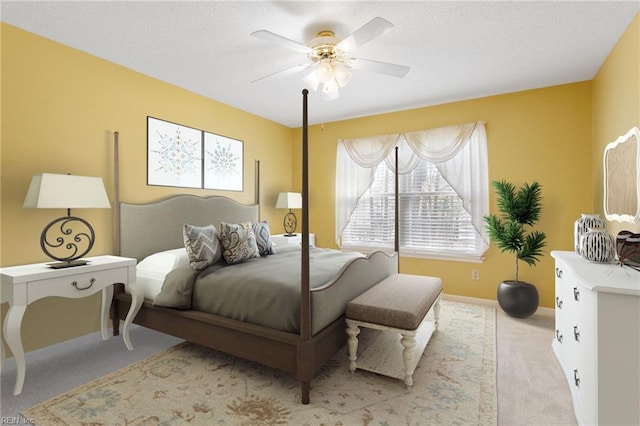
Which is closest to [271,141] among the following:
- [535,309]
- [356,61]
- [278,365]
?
[356,61]

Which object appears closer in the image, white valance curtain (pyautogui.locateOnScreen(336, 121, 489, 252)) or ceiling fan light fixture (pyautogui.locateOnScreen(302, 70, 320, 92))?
ceiling fan light fixture (pyautogui.locateOnScreen(302, 70, 320, 92))

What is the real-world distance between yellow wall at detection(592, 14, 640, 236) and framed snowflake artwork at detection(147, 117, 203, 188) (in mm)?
4019

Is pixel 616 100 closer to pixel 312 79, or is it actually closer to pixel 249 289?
pixel 312 79

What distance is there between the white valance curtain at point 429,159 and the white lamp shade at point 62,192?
3.16 m

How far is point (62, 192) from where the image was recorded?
221cm

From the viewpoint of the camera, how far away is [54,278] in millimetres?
2115

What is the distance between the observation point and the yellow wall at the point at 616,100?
2.23m

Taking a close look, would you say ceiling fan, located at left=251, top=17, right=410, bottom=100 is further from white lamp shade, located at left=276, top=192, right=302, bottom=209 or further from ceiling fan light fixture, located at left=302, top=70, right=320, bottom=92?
white lamp shade, located at left=276, top=192, right=302, bottom=209

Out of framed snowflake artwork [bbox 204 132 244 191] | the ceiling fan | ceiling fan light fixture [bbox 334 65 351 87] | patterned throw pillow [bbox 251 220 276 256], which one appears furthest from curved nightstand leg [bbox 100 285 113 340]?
ceiling fan light fixture [bbox 334 65 351 87]

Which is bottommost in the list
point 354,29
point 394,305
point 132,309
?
point 132,309

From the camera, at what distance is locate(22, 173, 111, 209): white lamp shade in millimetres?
2143

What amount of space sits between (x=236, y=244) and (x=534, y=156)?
345 cm

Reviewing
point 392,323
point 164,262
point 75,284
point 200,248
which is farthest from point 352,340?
point 75,284

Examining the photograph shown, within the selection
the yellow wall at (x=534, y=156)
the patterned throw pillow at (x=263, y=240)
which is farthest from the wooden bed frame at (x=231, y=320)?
the yellow wall at (x=534, y=156)
